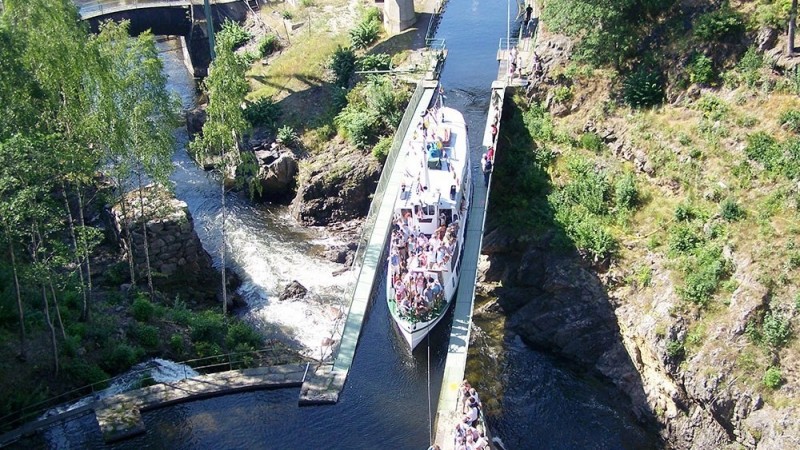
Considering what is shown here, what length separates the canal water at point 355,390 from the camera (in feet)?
98.3

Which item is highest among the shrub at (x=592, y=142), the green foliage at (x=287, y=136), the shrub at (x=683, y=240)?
the shrub at (x=592, y=142)

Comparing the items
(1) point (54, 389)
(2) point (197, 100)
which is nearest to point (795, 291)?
(1) point (54, 389)

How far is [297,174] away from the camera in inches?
2092

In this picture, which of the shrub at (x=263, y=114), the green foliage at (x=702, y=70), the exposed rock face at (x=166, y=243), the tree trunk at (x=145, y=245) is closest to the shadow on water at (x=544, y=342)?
the green foliage at (x=702, y=70)

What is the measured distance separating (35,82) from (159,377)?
45.3 ft

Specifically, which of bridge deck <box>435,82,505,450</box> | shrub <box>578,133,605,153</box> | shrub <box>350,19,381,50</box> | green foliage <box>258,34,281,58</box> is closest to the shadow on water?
shrub <box>578,133,605,153</box>

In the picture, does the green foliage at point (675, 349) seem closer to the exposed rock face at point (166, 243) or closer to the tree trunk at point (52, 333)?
the exposed rock face at point (166, 243)

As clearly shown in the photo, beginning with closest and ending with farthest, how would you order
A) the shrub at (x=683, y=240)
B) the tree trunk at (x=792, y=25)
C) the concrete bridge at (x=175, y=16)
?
the shrub at (x=683, y=240)
the tree trunk at (x=792, y=25)
the concrete bridge at (x=175, y=16)

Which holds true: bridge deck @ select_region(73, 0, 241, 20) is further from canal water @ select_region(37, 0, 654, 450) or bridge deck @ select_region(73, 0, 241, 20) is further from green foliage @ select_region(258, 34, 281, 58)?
canal water @ select_region(37, 0, 654, 450)

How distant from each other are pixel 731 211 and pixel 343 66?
1180 inches

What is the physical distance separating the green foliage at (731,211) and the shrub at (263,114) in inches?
1209

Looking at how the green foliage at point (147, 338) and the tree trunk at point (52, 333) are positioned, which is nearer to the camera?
the tree trunk at point (52, 333)

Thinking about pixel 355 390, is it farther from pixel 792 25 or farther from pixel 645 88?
pixel 792 25

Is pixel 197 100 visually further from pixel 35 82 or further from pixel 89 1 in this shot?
pixel 35 82
